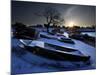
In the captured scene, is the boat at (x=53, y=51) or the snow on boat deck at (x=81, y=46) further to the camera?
the snow on boat deck at (x=81, y=46)

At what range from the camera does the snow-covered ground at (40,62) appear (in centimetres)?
244

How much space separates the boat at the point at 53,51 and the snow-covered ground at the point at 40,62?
0.05 m

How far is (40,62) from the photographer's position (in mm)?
2543

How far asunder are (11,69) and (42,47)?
1.74 ft

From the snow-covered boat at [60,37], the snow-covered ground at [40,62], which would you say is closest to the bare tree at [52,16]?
the snow-covered boat at [60,37]

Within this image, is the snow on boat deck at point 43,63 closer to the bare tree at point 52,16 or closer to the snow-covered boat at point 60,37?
the snow-covered boat at point 60,37

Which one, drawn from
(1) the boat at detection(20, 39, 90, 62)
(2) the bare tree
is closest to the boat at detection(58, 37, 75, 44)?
(1) the boat at detection(20, 39, 90, 62)

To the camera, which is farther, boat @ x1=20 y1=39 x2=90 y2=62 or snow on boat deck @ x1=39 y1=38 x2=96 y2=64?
snow on boat deck @ x1=39 y1=38 x2=96 y2=64

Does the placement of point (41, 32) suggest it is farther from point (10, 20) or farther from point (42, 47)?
point (10, 20)

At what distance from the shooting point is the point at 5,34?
7.73 feet

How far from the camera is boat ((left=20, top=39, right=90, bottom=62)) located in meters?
2.53

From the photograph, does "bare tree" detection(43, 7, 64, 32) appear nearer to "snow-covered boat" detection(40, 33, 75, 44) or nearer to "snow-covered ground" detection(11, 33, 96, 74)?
"snow-covered boat" detection(40, 33, 75, 44)

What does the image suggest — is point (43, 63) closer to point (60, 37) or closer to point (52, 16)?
point (60, 37)

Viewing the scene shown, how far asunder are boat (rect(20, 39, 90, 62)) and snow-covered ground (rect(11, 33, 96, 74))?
0.05m
